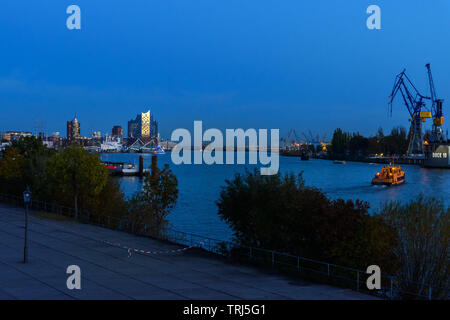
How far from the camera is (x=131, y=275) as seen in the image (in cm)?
1716

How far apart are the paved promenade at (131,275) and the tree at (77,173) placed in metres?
10.8

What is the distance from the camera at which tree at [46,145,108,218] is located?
117ft

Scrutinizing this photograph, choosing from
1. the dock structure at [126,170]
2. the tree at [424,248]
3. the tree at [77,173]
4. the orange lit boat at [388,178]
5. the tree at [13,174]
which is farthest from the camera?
the dock structure at [126,170]

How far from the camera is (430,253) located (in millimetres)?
20688

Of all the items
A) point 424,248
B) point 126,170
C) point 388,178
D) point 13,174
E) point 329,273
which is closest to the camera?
point 329,273

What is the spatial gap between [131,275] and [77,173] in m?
20.2

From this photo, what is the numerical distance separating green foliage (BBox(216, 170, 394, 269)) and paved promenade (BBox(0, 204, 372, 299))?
217 cm

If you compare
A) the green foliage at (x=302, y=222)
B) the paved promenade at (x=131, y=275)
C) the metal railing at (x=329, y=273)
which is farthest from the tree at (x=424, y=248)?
the paved promenade at (x=131, y=275)

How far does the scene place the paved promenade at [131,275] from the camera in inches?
578

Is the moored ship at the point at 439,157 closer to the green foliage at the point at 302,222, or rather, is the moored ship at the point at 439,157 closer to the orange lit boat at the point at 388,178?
the orange lit boat at the point at 388,178

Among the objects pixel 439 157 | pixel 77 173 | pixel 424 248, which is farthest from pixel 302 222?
pixel 439 157

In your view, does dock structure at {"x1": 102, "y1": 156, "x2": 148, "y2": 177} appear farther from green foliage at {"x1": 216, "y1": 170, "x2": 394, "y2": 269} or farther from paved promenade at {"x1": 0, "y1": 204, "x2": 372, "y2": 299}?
green foliage at {"x1": 216, "y1": 170, "x2": 394, "y2": 269}

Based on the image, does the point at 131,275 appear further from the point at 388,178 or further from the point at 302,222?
the point at 388,178
